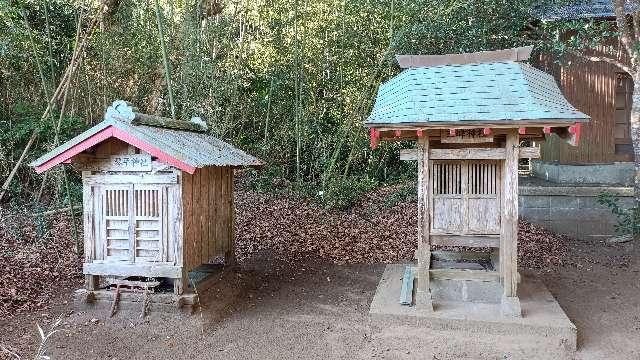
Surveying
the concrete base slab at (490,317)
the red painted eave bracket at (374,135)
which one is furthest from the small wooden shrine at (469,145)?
the concrete base slab at (490,317)

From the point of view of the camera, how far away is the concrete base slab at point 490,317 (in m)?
5.55

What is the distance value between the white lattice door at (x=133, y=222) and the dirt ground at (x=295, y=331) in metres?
0.76

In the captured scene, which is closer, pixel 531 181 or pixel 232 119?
pixel 531 181

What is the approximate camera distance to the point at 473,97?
592 cm

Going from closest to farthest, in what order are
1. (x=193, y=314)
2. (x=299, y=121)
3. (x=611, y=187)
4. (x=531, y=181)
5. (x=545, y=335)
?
(x=545, y=335) < (x=193, y=314) < (x=611, y=187) < (x=531, y=181) < (x=299, y=121)

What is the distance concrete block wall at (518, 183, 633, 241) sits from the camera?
33.4 ft

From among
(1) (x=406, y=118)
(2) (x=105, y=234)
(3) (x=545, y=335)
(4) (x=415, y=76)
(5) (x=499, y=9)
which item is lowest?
(3) (x=545, y=335)

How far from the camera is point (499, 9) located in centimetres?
1056

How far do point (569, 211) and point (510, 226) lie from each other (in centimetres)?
513

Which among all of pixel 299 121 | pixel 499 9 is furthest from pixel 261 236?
pixel 499 9

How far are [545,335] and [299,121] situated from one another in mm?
8554

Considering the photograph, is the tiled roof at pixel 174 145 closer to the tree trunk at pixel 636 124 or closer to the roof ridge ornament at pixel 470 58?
the roof ridge ornament at pixel 470 58

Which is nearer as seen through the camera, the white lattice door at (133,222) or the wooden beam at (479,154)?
the wooden beam at (479,154)

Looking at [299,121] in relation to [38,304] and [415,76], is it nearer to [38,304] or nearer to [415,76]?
[415,76]
